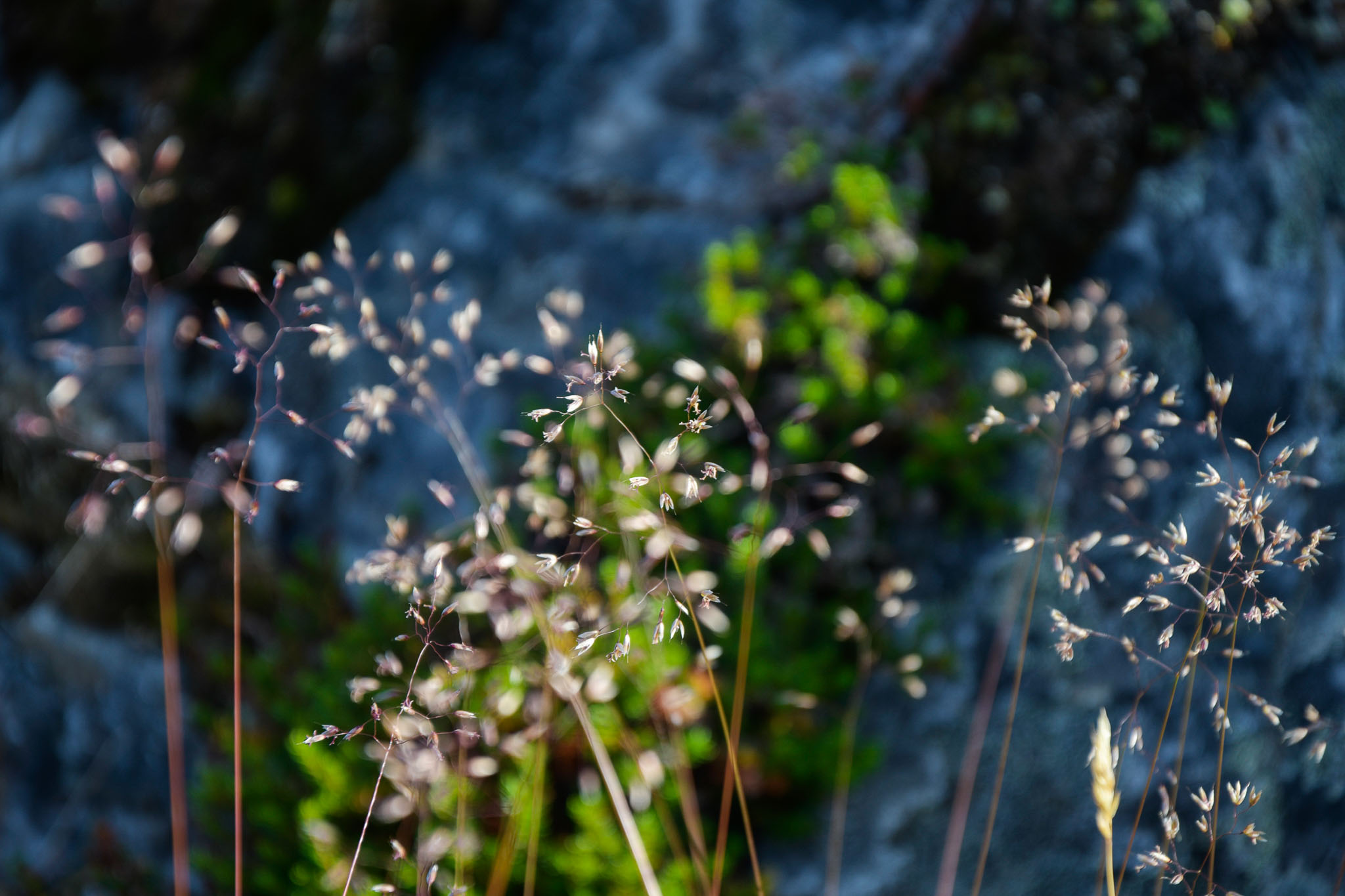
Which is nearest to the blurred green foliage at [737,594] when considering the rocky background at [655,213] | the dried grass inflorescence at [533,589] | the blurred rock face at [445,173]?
the dried grass inflorescence at [533,589]

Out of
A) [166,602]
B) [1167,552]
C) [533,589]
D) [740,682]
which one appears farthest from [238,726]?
[1167,552]

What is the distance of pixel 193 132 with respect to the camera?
13.2ft

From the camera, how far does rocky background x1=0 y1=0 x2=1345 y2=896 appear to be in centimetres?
264

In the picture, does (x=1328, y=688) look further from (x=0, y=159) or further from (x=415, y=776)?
(x=0, y=159)

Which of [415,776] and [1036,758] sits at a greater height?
[415,776]

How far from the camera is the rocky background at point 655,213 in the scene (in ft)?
8.66

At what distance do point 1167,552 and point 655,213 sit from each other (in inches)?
93.8

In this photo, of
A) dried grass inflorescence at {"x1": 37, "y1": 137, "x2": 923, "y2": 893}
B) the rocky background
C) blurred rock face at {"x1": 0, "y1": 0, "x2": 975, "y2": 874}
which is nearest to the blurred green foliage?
dried grass inflorescence at {"x1": 37, "y1": 137, "x2": 923, "y2": 893}

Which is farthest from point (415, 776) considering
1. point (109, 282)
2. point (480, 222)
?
point (109, 282)

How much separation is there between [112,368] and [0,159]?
1.35m

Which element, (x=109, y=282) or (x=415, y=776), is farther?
(x=109, y=282)

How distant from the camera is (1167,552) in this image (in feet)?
6.25

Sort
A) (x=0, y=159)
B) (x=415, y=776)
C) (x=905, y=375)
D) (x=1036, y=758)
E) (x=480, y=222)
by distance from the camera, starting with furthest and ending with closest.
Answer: (x=0, y=159) → (x=480, y=222) → (x=905, y=375) → (x=1036, y=758) → (x=415, y=776)

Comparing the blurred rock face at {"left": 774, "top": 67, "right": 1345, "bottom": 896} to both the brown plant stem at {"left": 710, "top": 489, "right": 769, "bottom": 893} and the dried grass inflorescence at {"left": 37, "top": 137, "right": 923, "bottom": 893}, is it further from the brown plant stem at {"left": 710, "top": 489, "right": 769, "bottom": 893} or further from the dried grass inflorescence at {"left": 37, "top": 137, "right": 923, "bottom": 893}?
the brown plant stem at {"left": 710, "top": 489, "right": 769, "bottom": 893}
